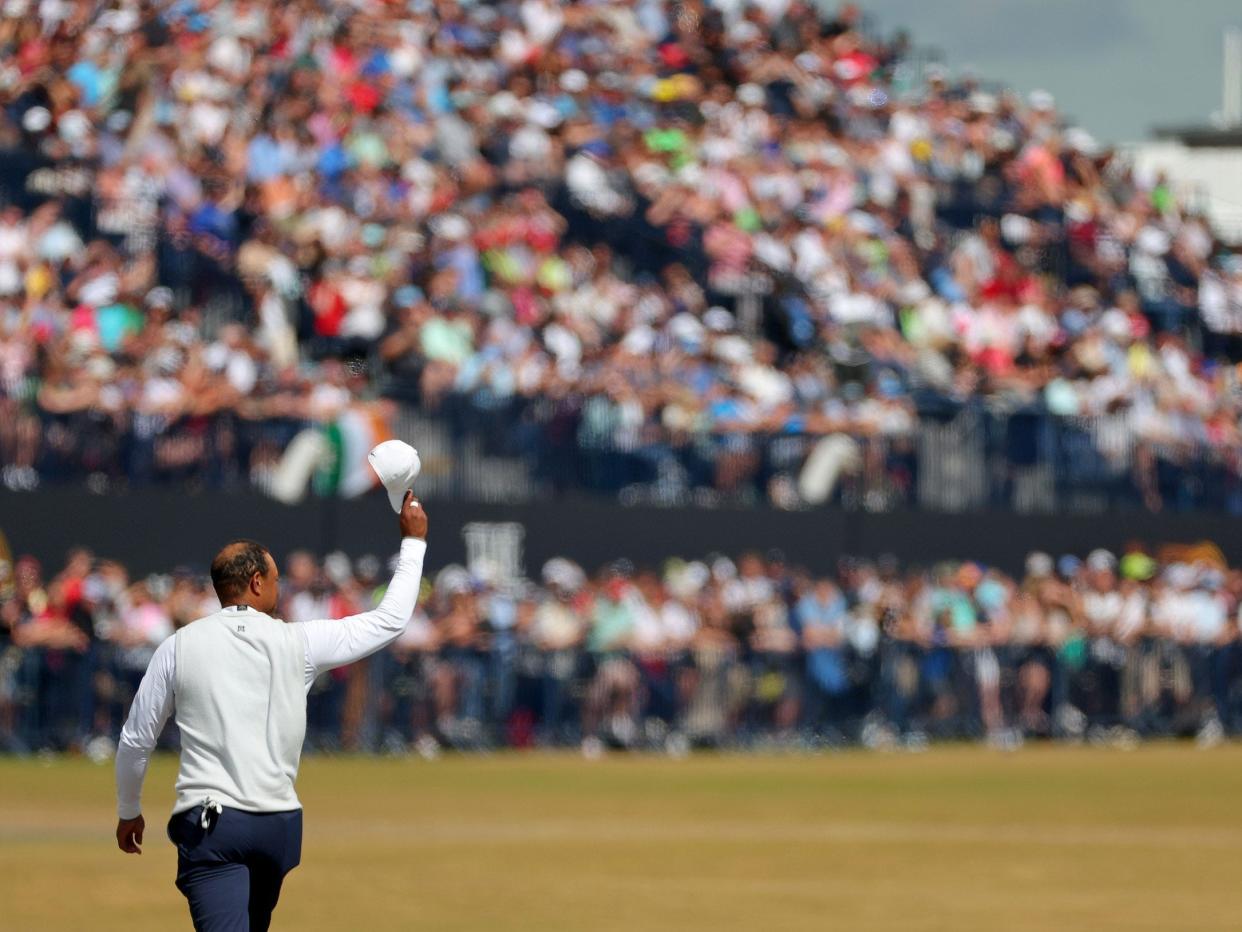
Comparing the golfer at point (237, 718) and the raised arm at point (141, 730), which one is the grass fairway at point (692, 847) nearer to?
the raised arm at point (141, 730)

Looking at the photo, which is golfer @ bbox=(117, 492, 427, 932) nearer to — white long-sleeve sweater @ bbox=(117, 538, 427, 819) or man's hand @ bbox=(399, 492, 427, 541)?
white long-sleeve sweater @ bbox=(117, 538, 427, 819)

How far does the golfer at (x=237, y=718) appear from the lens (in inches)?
288

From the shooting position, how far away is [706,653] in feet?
85.2

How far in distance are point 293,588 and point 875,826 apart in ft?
25.9

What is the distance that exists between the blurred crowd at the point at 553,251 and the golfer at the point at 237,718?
16864 millimetres

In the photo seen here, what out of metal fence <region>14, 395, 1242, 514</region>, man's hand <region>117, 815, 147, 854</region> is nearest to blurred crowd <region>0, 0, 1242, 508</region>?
metal fence <region>14, 395, 1242, 514</region>

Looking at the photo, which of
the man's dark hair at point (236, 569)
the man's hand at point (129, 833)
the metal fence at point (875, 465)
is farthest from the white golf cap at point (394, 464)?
the metal fence at point (875, 465)

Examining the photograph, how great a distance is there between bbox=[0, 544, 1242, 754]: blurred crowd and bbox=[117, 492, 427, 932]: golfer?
16.3m

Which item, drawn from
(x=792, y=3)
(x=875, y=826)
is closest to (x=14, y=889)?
(x=875, y=826)

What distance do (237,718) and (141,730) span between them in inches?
12.0

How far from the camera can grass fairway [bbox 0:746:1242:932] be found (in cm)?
1379

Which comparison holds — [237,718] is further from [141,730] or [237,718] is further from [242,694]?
[141,730]

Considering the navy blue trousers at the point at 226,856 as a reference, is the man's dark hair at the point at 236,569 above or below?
above

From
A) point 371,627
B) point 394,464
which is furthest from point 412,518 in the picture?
point 371,627
